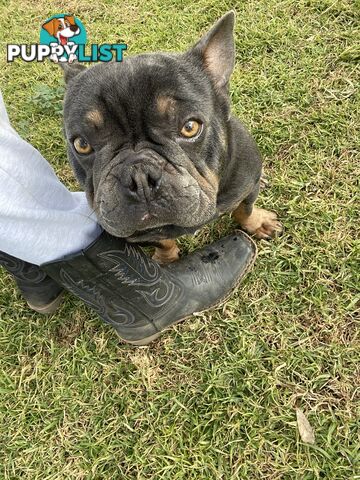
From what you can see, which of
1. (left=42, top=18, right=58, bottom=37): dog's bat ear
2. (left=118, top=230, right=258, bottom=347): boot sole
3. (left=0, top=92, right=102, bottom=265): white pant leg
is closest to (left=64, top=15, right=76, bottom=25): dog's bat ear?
(left=42, top=18, right=58, bottom=37): dog's bat ear

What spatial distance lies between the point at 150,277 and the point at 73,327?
0.81 metres

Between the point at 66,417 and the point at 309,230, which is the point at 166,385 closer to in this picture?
the point at 66,417

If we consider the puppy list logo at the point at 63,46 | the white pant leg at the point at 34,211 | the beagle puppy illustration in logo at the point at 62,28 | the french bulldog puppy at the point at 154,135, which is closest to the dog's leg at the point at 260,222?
the french bulldog puppy at the point at 154,135

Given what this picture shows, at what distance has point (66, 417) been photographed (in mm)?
2998

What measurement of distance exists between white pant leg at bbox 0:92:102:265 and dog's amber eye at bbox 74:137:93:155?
0.75 ft

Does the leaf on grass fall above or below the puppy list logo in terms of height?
below

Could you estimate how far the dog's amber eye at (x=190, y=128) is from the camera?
7.41ft

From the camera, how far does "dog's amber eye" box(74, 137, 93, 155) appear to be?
2350mm

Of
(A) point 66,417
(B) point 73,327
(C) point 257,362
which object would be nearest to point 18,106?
(B) point 73,327

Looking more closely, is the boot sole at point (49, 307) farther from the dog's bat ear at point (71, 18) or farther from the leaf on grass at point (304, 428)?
the dog's bat ear at point (71, 18)

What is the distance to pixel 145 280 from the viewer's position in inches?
113

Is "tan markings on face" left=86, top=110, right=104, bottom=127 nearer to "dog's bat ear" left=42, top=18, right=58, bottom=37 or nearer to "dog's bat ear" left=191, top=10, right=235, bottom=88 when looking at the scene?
"dog's bat ear" left=191, top=10, right=235, bottom=88

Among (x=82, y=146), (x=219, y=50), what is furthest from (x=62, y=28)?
(x=82, y=146)

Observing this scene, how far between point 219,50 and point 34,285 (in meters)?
1.88
